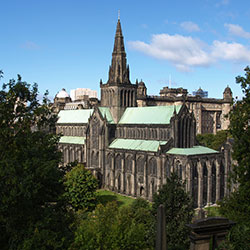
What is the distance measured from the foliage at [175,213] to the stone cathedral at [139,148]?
2494 centimetres

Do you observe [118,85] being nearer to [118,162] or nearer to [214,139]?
[118,162]

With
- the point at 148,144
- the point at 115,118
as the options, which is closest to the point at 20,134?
the point at 148,144

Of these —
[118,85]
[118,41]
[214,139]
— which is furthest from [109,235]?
[214,139]

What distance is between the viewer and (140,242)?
95.3 feet

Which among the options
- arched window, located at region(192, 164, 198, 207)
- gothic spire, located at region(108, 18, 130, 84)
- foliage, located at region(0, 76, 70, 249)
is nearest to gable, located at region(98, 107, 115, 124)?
gothic spire, located at region(108, 18, 130, 84)

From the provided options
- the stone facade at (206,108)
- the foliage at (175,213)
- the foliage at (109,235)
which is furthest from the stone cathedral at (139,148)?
the stone facade at (206,108)

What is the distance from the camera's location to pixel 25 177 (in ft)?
73.4

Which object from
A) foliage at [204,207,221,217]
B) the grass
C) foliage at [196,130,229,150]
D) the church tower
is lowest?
the grass

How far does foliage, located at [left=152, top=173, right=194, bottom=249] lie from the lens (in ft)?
104

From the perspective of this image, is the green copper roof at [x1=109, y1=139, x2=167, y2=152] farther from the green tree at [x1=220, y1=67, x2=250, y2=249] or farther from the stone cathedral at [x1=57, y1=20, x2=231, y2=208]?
the green tree at [x1=220, y1=67, x2=250, y2=249]

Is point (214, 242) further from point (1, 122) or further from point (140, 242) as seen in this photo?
point (1, 122)

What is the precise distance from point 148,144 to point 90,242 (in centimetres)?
4884

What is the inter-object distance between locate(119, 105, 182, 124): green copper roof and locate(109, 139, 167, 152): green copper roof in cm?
484

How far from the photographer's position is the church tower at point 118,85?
86.8 meters
